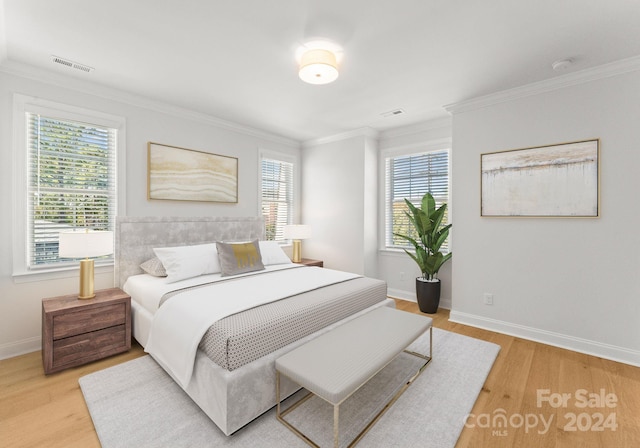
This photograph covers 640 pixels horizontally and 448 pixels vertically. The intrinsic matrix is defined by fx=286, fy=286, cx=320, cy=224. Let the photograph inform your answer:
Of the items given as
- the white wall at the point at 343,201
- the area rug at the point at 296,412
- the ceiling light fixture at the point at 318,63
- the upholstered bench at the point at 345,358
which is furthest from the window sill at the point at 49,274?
the white wall at the point at 343,201

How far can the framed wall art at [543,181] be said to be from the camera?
2.68 metres

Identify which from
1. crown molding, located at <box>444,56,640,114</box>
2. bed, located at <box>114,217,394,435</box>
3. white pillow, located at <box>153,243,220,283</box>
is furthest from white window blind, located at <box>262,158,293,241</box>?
crown molding, located at <box>444,56,640,114</box>

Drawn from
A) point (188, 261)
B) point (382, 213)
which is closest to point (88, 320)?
point (188, 261)

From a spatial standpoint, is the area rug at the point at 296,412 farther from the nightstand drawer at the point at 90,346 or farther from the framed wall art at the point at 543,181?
the framed wall art at the point at 543,181

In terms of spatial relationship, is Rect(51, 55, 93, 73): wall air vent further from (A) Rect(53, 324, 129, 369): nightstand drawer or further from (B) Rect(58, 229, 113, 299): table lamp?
(A) Rect(53, 324, 129, 369): nightstand drawer

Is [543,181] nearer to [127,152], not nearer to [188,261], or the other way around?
[188,261]

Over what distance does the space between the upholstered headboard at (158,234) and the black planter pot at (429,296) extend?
102 inches

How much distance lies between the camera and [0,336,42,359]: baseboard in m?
2.54

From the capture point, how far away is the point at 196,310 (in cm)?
202

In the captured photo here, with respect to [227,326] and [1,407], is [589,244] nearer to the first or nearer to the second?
[227,326]

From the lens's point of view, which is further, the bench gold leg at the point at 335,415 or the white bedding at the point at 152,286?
the white bedding at the point at 152,286

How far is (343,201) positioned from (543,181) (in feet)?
8.51

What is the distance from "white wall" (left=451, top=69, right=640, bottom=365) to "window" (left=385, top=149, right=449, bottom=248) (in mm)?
616

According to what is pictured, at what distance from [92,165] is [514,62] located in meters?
4.21
